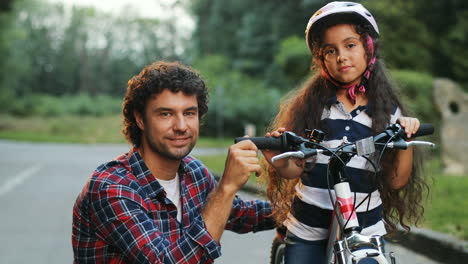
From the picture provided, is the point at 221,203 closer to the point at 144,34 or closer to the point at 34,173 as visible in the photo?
the point at 34,173

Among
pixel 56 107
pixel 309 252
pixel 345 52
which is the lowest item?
pixel 56 107

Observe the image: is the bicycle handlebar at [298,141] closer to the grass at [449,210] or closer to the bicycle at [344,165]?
the bicycle at [344,165]

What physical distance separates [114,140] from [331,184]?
1553 inches

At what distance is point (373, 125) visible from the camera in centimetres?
257

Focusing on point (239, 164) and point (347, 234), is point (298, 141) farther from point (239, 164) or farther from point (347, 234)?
point (347, 234)

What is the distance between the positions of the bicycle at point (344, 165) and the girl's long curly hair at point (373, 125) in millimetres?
265

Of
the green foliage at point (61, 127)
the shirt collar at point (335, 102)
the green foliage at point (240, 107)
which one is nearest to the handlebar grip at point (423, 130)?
the shirt collar at point (335, 102)

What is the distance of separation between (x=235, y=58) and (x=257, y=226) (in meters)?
43.8

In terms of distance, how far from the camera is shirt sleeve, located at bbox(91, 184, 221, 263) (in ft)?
7.25

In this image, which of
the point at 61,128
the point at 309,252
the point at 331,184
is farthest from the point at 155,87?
the point at 61,128

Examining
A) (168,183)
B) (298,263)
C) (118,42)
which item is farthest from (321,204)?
(118,42)

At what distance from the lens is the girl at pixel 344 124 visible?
2.55m

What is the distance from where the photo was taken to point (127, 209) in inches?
90.2

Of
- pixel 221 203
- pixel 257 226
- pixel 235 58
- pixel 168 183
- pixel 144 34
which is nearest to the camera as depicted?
pixel 221 203
